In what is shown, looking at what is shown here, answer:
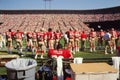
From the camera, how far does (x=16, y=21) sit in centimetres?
7131

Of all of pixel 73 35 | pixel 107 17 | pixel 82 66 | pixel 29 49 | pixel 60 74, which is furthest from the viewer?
pixel 107 17

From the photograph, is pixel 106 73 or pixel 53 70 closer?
pixel 106 73

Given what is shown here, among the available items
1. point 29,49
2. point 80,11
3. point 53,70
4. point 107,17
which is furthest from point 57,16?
point 53,70

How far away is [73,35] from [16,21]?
47.9 metres

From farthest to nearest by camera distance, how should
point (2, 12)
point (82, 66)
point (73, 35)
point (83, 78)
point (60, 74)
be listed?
1. point (2, 12)
2. point (73, 35)
3. point (60, 74)
4. point (82, 66)
5. point (83, 78)

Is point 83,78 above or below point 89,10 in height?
below

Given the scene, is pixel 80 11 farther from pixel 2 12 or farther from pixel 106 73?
pixel 106 73

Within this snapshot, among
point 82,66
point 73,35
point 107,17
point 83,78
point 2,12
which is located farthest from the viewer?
point 2,12

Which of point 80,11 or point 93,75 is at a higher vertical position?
point 80,11

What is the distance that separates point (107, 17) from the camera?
70.8m

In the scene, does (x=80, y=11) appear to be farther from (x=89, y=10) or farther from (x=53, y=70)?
(x=53, y=70)

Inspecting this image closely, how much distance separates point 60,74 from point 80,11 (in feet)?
216

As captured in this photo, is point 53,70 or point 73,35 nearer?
point 53,70

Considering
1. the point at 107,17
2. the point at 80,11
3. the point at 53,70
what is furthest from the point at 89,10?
the point at 53,70
